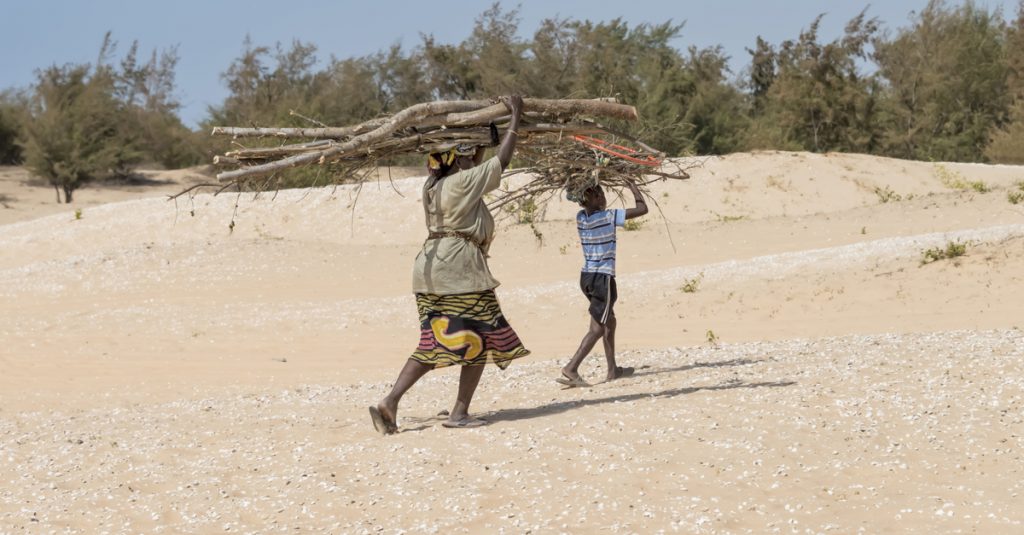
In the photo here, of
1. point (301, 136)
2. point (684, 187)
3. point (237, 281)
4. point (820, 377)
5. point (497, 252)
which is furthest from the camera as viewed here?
point (684, 187)

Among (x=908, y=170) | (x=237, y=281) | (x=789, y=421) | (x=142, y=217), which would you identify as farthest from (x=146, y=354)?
(x=908, y=170)

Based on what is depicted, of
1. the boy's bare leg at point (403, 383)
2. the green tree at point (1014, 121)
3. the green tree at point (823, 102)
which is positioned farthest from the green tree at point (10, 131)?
the boy's bare leg at point (403, 383)

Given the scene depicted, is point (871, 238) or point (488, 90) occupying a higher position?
point (488, 90)

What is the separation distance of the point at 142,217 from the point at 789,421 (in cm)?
1812

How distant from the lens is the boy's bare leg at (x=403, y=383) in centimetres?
719

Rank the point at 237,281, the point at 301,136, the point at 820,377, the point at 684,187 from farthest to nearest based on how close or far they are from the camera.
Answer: the point at 684,187
the point at 237,281
the point at 820,377
the point at 301,136

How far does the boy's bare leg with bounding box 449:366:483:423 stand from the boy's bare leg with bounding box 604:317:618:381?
1.83m

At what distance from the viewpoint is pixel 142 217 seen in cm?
Result: 2298

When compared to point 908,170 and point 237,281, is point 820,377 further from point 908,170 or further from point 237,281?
point 908,170

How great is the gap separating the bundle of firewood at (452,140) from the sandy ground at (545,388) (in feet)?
4.03

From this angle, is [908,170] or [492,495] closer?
[492,495]

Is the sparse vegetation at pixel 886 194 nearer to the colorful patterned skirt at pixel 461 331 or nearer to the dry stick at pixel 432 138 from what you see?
the dry stick at pixel 432 138

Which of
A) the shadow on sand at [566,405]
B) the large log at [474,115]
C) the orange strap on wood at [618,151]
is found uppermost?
the large log at [474,115]

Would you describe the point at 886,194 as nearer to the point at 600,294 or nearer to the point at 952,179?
the point at 952,179
